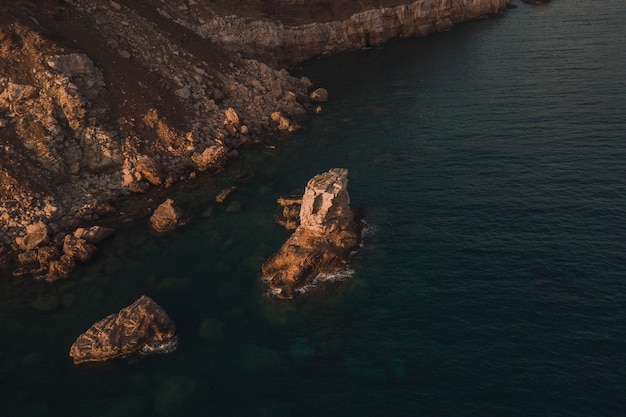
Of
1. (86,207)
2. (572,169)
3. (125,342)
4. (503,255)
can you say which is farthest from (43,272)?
(572,169)

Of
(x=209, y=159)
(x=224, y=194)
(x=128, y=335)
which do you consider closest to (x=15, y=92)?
(x=209, y=159)

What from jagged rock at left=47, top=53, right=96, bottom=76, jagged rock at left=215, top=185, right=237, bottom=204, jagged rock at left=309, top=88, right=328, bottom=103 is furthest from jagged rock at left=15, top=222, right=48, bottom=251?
jagged rock at left=309, top=88, right=328, bottom=103

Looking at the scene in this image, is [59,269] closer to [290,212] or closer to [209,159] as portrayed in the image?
[209,159]

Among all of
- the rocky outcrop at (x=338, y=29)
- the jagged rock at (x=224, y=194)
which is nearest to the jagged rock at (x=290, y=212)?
the jagged rock at (x=224, y=194)

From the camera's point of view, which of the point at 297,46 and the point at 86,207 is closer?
the point at 86,207

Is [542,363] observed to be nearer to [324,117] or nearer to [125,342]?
[125,342]

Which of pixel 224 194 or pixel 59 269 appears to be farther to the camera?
pixel 224 194

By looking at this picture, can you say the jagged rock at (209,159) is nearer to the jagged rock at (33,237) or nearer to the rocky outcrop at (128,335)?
the jagged rock at (33,237)
